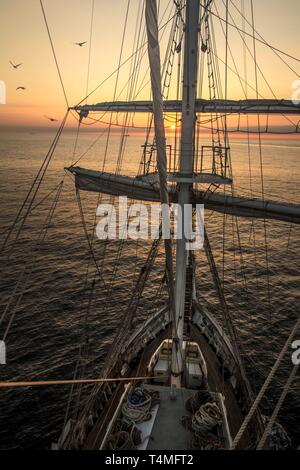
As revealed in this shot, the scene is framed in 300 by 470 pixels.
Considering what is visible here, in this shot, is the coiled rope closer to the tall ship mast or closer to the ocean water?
the tall ship mast

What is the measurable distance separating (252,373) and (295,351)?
14.4 feet

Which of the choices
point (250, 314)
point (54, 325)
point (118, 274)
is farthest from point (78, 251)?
point (250, 314)

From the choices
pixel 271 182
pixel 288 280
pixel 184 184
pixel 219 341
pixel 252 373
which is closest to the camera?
pixel 184 184

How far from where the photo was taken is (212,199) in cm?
1292

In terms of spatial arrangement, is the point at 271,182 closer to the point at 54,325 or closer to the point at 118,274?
the point at 118,274

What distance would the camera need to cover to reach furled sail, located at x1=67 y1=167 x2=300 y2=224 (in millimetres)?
12156

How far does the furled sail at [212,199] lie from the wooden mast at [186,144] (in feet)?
4.42

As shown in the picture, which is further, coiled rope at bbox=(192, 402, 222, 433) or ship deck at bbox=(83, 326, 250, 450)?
ship deck at bbox=(83, 326, 250, 450)

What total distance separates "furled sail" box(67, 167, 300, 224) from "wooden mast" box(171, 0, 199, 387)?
4.42ft

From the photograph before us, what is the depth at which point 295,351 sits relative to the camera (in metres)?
21.8

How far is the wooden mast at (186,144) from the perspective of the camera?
9398 mm

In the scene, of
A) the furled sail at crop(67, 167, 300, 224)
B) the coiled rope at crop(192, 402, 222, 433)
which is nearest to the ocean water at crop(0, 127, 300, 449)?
the furled sail at crop(67, 167, 300, 224)

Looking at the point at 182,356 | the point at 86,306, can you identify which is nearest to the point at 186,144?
the point at 182,356

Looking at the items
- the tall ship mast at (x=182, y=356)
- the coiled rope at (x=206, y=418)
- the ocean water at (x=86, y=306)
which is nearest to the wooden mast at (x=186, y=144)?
the tall ship mast at (x=182, y=356)
